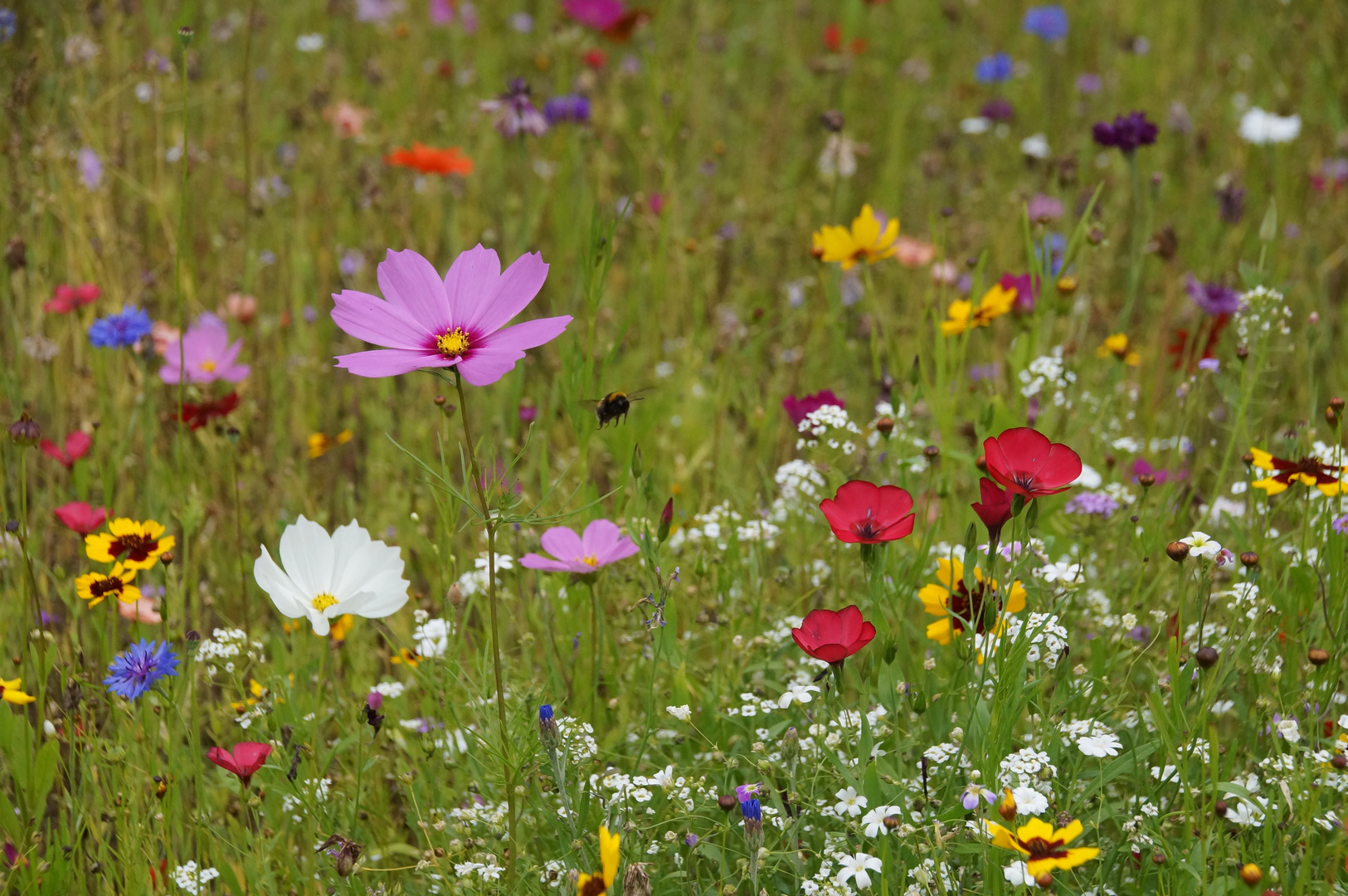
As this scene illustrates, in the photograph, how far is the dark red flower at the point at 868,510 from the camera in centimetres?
120

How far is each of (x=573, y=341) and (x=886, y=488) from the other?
1.57ft

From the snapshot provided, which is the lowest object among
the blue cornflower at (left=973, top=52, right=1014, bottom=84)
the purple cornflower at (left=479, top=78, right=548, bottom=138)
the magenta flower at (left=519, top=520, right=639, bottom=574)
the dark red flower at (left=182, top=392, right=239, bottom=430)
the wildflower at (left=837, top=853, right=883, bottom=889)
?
the wildflower at (left=837, top=853, right=883, bottom=889)

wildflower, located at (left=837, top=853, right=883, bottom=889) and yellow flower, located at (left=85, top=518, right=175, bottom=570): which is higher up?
yellow flower, located at (left=85, top=518, right=175, bottom=570)

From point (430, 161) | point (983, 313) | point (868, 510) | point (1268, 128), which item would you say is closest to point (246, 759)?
point (868, 510)

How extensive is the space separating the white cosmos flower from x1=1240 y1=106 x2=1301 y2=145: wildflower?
2928mm

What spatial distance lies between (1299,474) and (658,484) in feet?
3.42

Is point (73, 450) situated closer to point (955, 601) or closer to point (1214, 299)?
Answer: point (955, 601)

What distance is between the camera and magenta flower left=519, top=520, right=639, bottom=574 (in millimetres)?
1392

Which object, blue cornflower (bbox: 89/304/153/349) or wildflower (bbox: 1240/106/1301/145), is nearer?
blue cornflower (bbox: 89/304/153/349)

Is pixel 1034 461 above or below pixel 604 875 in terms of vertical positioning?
above

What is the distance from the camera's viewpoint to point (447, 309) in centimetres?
113

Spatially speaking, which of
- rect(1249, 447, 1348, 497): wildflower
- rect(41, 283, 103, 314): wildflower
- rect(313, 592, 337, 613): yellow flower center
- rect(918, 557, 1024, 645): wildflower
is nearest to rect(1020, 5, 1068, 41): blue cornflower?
rect(1249, 447, 1348, 497): wildflower

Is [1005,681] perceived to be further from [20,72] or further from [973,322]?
[20,72]

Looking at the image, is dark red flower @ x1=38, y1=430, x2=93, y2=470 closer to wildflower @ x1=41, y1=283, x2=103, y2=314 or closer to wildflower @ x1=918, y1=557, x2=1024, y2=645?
wildflower @ x1=41, y1=283, x2=103, y2=314
